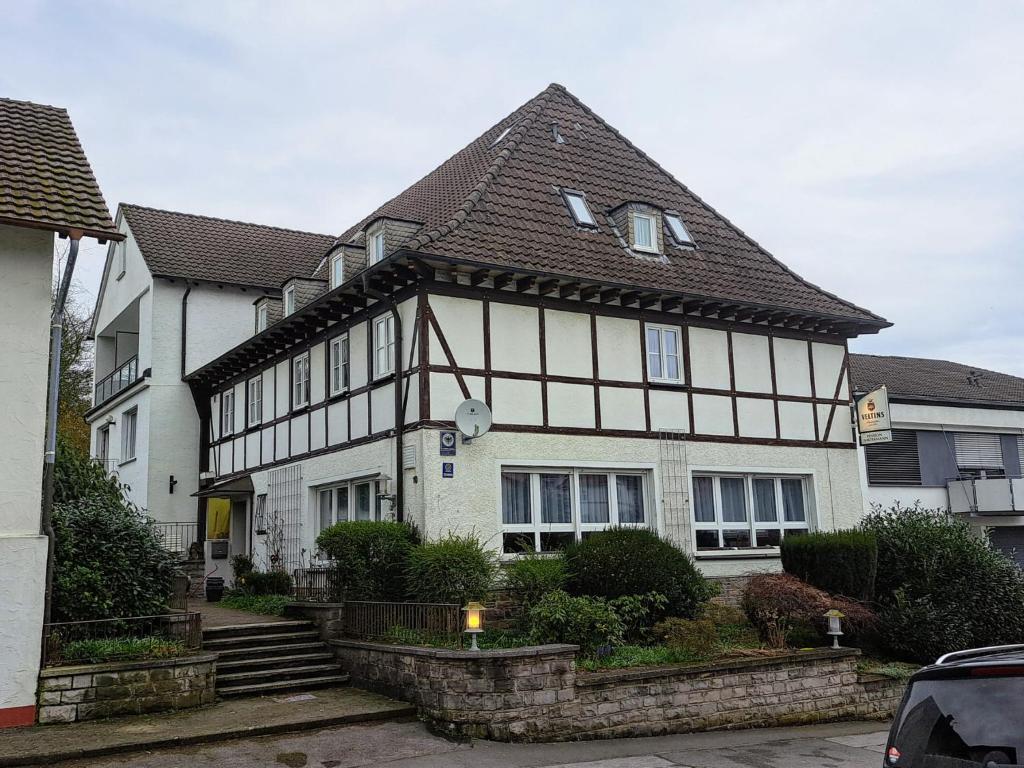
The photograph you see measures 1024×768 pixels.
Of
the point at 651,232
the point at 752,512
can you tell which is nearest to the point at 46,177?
the point at 651,232

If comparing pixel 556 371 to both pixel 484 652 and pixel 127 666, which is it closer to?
pixel 484 652

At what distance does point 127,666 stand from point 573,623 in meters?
5.36

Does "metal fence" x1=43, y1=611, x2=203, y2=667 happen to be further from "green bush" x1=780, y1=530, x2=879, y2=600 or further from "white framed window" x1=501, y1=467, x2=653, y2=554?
"green bush" x1=780, y1=530, x2=879, y2=600

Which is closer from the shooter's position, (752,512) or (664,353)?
(664,353)

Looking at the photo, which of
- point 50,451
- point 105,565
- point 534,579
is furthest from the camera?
point 534,579

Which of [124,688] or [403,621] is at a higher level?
[403,621]

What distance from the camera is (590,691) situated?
11602 millimetres

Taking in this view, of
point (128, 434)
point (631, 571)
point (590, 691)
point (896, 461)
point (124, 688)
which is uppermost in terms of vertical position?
point (128, 434)

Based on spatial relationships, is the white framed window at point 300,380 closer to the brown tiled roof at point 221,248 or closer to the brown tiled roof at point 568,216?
the brown tiled roof at point 568,216

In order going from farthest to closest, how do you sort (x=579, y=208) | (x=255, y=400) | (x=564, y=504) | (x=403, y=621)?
(x=255, y=400)
(x=579, y=208)
(x=564, y=504)
(x=403, y=621)

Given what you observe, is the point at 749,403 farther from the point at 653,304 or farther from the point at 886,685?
the point at 886,685

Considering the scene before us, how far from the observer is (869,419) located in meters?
19.6

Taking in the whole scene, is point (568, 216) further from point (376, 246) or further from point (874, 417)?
point (874, 417)

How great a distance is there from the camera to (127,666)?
11266 mm
